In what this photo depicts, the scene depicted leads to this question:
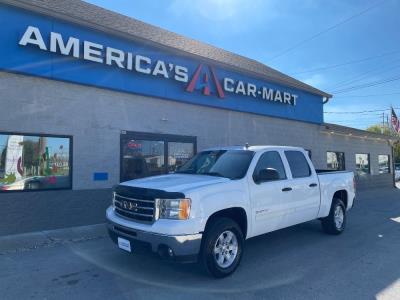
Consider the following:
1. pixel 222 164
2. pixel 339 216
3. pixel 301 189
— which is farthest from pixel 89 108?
pixel 339 216

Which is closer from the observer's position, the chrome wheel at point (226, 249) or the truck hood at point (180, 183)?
the truck hood at point (180, 183)

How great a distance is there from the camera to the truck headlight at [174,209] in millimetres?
4836

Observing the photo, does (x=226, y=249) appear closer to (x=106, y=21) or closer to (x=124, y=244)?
(x=124, y=244)

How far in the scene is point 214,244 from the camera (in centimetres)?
502

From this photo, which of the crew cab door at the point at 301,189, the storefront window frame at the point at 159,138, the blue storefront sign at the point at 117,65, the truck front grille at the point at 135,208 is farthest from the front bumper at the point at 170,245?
the blue storefront sign at the point at 117,65

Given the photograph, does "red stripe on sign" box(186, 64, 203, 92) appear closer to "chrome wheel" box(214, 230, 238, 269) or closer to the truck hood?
the truck hood

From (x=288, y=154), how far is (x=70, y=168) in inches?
212

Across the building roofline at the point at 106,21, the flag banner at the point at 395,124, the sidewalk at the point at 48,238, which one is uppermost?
the building roofline at the point at 106,21

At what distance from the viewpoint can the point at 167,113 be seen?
1127 centimetres

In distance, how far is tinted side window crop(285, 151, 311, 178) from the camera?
7.00 m

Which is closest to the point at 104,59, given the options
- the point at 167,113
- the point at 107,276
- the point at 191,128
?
the point at 167,113

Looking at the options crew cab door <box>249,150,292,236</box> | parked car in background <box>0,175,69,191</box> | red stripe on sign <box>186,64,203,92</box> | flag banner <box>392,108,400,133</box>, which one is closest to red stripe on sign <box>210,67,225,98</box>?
red stripe on sign <box>186,64,203,92</box>

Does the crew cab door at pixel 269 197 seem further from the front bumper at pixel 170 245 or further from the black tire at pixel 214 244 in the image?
the front bumper at pixel 170 245

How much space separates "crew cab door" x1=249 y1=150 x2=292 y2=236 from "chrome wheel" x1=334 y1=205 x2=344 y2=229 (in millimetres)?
2296
